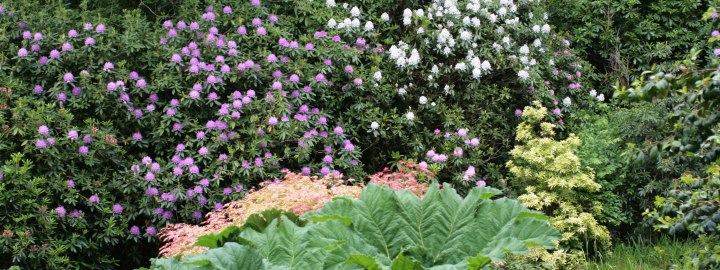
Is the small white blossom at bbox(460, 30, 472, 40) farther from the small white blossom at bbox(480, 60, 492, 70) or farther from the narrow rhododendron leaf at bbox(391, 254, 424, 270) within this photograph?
the narrow rhododendron leaf at bbox(391, 254, 424, 270)

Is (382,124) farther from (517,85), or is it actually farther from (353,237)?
(353,237)

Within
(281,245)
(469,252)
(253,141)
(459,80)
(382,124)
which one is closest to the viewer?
(281,245)

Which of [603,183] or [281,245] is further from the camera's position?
[603,183]

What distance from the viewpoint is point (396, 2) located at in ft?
22.8

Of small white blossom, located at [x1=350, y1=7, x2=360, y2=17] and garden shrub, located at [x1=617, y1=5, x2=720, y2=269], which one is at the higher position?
garden shrub, located at [x1=617, y1=5, x2=720, y2=269]

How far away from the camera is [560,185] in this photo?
19.2ft

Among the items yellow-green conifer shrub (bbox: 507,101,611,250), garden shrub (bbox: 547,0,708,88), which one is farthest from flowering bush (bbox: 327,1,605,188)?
garden shrub (bbox: 547,0,708,88)

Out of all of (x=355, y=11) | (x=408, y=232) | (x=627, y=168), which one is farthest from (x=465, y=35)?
(x=408, y=232)

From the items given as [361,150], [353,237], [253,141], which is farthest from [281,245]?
[361,150]

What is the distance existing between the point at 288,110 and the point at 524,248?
136 inches

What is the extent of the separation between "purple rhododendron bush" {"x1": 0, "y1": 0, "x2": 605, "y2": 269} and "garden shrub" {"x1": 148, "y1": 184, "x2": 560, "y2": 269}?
1.71m

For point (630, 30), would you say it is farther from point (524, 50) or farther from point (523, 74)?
point (523, 74)

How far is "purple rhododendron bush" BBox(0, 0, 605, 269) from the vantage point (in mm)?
5367

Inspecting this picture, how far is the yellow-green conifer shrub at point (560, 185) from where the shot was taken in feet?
18.9
